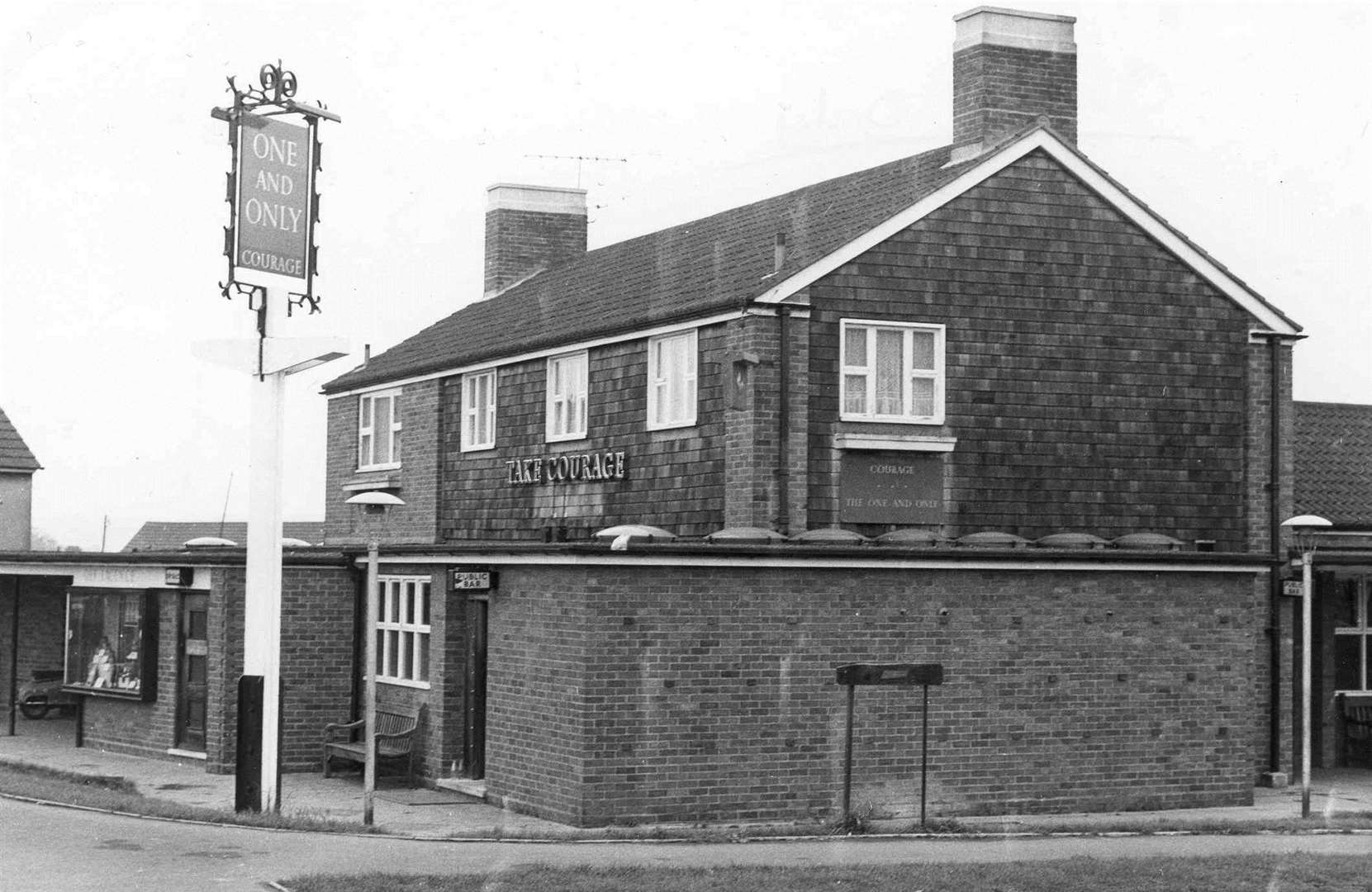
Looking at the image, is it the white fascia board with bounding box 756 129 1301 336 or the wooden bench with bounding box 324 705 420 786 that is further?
the white fascia board with bounding box 756 129 1301 336

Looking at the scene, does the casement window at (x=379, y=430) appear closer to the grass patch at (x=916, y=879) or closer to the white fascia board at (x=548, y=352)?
the white fascia board at (x=548, y=352)

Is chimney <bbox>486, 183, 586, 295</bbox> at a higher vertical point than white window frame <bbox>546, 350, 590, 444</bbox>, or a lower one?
higher

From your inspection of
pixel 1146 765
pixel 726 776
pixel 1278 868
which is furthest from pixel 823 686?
pixel 1278 868

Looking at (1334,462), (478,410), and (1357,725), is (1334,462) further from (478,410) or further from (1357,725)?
(478,410)

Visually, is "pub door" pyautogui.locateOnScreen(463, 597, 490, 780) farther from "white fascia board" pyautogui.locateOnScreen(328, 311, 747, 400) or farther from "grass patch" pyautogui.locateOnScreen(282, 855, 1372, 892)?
"grass patch" pyautogui.locateOnScreen(282, 855, 1372, 892)

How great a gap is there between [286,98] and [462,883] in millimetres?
8801

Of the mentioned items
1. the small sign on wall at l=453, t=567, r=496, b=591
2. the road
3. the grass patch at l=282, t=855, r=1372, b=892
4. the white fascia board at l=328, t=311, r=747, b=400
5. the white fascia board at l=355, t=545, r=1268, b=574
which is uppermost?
the white fascia board at l=328, t=311, r=747, b=400

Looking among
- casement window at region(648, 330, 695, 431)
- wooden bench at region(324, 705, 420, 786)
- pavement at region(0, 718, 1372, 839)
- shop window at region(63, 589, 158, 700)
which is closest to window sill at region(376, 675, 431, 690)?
wooden bench at region(324, 705, 420, 786)

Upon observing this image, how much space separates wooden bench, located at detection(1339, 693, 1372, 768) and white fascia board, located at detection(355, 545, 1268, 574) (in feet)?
20.3

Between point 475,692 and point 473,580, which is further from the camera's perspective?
point 475,692

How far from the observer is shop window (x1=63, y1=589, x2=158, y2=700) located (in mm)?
25969

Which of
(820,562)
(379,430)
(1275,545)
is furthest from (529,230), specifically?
(820,562)

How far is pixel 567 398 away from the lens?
95.2 feet

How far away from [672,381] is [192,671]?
24.2 ft
